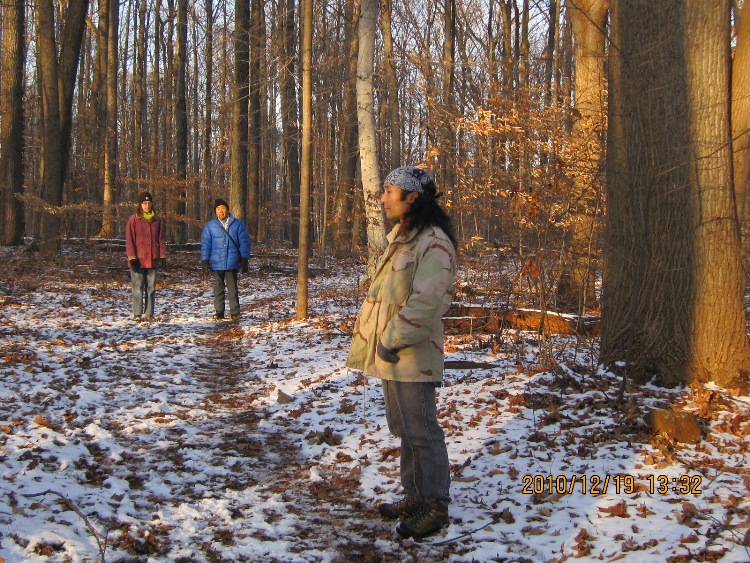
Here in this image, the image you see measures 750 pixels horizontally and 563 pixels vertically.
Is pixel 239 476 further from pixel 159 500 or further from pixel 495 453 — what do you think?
pixel 495 453

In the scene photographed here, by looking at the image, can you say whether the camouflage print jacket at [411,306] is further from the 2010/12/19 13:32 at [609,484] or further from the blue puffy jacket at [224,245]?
the blue puffy jacket at [224,245]

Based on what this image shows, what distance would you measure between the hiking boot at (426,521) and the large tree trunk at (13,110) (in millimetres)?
18195

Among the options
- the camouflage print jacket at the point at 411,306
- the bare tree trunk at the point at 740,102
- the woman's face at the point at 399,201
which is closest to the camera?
the camouflage print jacket at the point at 411,306

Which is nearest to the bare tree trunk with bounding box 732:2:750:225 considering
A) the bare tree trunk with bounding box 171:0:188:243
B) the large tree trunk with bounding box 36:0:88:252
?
the large tree trunk with bounding box 36:0:88:252

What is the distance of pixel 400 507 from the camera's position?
410 cm

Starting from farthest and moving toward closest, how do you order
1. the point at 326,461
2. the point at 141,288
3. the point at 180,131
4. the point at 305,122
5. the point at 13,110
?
the point at 180,131 < the point at 13,110 < the point at 141,288 < the point at 305,122 < the point at 326,461

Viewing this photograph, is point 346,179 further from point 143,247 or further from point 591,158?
point 591,158

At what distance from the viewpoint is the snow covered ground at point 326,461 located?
3.69 metres

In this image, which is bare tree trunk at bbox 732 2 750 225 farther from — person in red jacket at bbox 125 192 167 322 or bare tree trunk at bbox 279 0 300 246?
person in red jacket at bbox 125 192 167 322

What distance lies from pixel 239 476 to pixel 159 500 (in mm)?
695

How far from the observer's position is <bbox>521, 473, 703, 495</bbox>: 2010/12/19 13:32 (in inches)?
163

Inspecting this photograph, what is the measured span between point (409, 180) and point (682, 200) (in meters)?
3.17

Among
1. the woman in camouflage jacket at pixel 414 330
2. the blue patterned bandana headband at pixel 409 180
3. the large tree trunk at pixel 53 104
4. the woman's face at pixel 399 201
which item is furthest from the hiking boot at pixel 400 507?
the large tree trunk at pixel 53 104

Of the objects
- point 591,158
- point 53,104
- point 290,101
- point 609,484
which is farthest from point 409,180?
point 53,104
